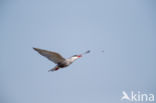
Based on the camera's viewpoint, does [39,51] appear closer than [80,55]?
Yes

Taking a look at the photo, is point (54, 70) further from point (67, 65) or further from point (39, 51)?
point (39, 51)

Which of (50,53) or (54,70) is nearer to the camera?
(50,53)

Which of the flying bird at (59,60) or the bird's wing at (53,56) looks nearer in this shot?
the bird's wing at (53,56)

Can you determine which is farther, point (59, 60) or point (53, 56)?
point (59, 60)

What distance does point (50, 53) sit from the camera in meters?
14.3

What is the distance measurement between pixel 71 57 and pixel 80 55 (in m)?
0.73

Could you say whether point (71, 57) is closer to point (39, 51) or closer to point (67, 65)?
point (67, 65)

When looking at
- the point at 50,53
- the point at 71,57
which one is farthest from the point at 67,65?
the point at 50,53

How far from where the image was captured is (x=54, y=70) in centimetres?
1529

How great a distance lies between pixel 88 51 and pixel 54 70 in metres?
3.08

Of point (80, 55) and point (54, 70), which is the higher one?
point (80, 55)

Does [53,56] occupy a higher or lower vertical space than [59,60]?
higher

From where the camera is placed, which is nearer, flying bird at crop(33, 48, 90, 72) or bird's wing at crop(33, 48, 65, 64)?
bird's wing at crop(33, 48, 65, 64)

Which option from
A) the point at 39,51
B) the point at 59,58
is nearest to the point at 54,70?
the point at 59,58
